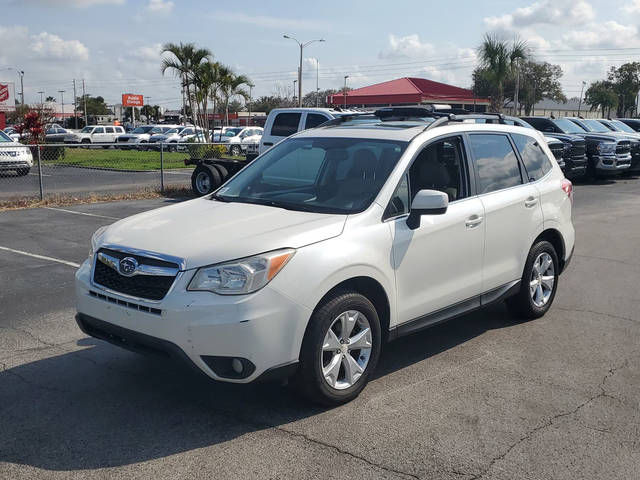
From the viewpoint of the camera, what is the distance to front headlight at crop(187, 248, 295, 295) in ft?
12.8

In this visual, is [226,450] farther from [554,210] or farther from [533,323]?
[554,210]

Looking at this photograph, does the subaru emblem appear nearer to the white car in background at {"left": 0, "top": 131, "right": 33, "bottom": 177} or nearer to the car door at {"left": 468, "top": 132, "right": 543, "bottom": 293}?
the car door at {"left": 468, "top": 132, "right": 543, "bottom": 293}

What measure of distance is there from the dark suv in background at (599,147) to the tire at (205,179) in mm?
10646

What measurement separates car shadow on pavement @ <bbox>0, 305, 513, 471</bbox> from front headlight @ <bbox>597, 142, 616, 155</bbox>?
17250 millimetres

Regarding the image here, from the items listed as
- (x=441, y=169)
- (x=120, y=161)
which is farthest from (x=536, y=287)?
(x=120, y=161)

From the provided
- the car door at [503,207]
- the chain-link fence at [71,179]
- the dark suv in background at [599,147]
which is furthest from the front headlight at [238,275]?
the dark suv in background at [599,147]

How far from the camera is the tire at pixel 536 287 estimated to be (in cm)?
609

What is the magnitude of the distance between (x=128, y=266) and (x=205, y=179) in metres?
11.7

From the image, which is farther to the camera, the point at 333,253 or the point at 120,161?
the point at 120,161

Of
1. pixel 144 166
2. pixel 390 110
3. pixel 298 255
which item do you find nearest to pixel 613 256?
pixel 390 110

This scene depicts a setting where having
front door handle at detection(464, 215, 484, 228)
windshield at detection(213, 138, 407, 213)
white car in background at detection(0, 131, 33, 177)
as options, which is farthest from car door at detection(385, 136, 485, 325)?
white car in background at detection(0, 131, 33, 177)

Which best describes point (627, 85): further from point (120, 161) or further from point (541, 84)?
point (120, 161)

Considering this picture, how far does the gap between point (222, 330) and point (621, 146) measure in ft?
66.1

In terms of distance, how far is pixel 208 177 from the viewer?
1547 cm
